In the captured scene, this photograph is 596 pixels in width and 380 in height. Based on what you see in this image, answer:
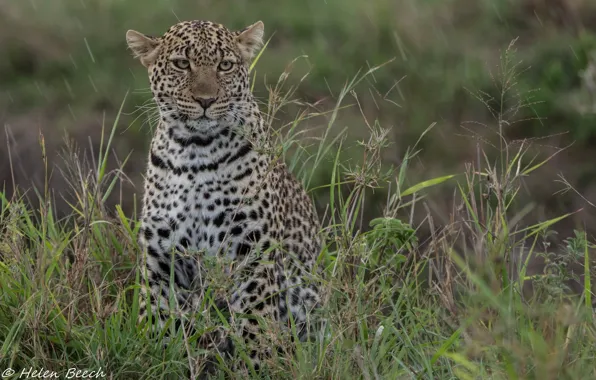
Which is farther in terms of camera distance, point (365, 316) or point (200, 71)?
point (200, 71)

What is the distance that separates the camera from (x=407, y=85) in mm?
9859

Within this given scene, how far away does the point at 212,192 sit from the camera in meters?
5.78

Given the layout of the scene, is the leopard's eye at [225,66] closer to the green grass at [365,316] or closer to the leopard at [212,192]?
the leopard at [212,192]

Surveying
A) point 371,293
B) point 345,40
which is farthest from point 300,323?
point 345,40

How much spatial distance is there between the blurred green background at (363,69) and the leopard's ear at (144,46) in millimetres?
3091

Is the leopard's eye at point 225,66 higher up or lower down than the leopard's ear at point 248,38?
lower down

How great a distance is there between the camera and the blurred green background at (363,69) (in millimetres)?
9438

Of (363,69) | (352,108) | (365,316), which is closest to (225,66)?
(365,316)

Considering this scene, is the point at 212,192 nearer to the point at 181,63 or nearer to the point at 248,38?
the point at 181,63

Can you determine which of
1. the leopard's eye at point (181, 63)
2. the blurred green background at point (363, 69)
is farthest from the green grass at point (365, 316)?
the blurred green background at point (363, 69)

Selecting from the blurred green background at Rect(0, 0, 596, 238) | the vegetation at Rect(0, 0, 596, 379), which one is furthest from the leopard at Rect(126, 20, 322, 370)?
the blurred green background at Rect(0, 0, 596, 238)

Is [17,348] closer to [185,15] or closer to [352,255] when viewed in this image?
[352,255]

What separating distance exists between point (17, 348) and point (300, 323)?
163cm

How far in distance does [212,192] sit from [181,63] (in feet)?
2.39
